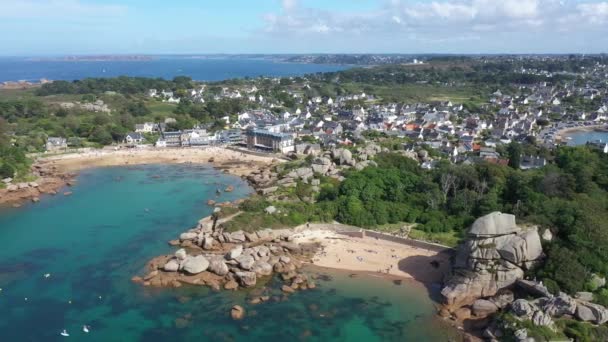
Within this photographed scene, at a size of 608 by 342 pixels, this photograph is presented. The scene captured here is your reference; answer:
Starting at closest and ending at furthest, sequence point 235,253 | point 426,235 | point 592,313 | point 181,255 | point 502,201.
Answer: point 592,313, point 235,253, point 181,255, point 426,235, point 502,201

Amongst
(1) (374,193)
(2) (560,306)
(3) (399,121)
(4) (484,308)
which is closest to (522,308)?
(2) (560,306)

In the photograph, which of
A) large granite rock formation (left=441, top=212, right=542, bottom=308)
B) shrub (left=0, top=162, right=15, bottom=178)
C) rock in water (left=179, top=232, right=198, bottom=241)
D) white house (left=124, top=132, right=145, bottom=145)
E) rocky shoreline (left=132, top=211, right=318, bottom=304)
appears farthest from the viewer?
white house (left=124, top=132, right=145, bottom=145)

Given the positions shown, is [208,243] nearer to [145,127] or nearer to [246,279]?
[246,279]

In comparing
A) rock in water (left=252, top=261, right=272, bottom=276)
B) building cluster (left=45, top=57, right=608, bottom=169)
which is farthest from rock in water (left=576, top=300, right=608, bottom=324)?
building cluster (left=45, top=57, right=608, bottom=169)

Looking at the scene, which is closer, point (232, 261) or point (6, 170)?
point (232, 261)

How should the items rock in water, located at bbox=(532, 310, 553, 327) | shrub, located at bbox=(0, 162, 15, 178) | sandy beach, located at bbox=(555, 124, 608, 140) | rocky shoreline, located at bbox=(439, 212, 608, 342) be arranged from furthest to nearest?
1. sandy beach, located at bbox=(555, 124, 608, 140)
2. shrub, located at bbox=(0, 162, 15, 178)
3. rocky shoreline, located at bbox=(439, 212, 608, 342)
4. rock in water, located at bbox=(532, 310, 553, 327)

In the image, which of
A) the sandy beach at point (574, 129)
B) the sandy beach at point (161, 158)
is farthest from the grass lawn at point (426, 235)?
the sandy beach at point (574, 129)

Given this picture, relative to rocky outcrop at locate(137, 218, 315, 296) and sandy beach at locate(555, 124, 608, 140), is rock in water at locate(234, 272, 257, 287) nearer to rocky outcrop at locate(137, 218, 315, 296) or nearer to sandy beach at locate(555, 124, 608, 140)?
rocky outcrop at locate(137, 218, 315, 296)

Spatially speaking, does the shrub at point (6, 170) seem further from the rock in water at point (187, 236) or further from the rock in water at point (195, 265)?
the rock in water at point (195, 265)
